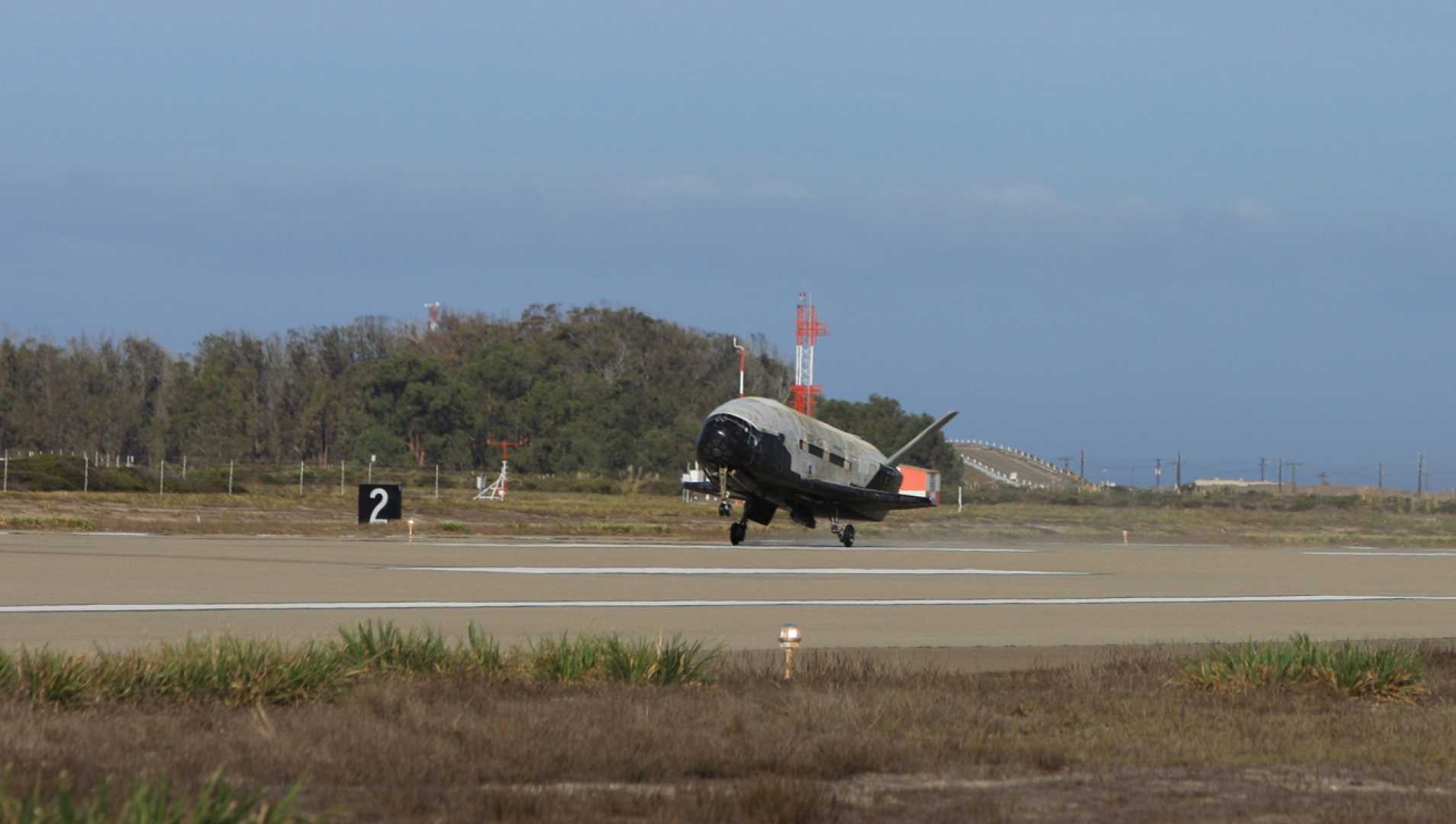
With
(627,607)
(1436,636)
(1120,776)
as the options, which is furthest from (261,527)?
(1120,776)

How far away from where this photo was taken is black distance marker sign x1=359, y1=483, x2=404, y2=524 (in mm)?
50844

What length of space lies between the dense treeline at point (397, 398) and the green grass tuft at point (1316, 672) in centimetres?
9365

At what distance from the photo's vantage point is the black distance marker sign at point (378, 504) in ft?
167

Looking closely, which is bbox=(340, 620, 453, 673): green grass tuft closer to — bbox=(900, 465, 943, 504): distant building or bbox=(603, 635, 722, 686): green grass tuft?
bbox=(603, 635, 722, 686): green grass tuft

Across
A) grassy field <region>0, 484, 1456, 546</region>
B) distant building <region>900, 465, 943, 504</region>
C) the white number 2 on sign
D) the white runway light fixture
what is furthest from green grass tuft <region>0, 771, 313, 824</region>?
distant building <region>900, 465, 943, 504</region>

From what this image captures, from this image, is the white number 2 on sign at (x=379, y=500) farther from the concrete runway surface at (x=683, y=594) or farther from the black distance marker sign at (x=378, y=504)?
the concrete runway surface at (x=683, y=594)

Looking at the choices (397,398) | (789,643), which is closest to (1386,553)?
(789,643)

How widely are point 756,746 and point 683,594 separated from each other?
49.4 ft

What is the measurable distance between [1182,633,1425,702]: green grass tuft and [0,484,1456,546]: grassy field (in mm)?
34486

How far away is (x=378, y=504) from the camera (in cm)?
5138

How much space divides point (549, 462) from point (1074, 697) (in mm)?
99947

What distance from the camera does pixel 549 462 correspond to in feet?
367

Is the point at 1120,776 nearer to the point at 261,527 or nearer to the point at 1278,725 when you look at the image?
the point at 1278,725

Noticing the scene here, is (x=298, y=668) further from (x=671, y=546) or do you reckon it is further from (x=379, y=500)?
(x=379, y=500)
